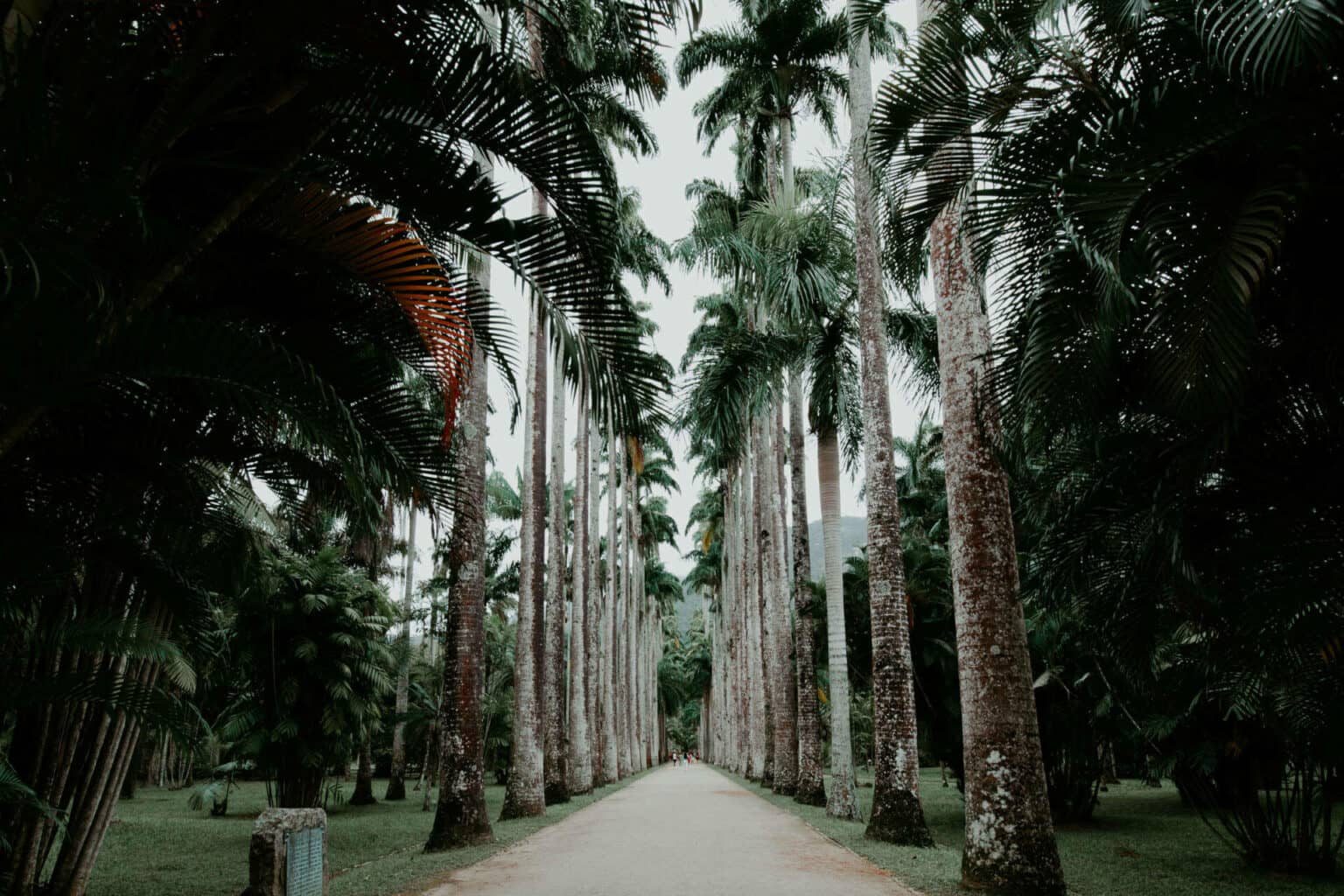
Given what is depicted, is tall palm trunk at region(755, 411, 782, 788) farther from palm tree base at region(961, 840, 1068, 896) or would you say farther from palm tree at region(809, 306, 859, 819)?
palm tree base at region(961, 840, 1068, 896)

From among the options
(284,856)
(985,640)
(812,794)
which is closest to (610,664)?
(812,794)

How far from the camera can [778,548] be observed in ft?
71.3

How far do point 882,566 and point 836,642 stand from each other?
411 cm

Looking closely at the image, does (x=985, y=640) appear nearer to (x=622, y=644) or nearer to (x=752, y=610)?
(x=752, y=610)

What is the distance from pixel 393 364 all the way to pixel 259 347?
7.76 feet

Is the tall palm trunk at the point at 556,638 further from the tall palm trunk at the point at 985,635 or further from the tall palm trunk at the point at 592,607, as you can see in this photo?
the tall palm trunk at the point at 985,635

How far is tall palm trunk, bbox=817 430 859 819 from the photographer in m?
14.8

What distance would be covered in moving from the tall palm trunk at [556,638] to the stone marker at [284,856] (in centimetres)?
1255

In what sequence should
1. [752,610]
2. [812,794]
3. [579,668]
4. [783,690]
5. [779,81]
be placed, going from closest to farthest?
[812,794]
[779,81]
[783,690]
[579,668]
[752,610]

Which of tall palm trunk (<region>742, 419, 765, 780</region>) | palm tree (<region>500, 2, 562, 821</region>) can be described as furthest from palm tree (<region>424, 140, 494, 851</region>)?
tall palm trunk (<region>742, 419, 765, 780</region>)

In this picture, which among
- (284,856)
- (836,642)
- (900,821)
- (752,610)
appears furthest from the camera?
(752,610)

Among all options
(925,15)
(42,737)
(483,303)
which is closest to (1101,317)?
(483,303)

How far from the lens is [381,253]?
480 cm

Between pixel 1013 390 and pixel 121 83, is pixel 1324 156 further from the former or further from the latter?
pixel 121 83
